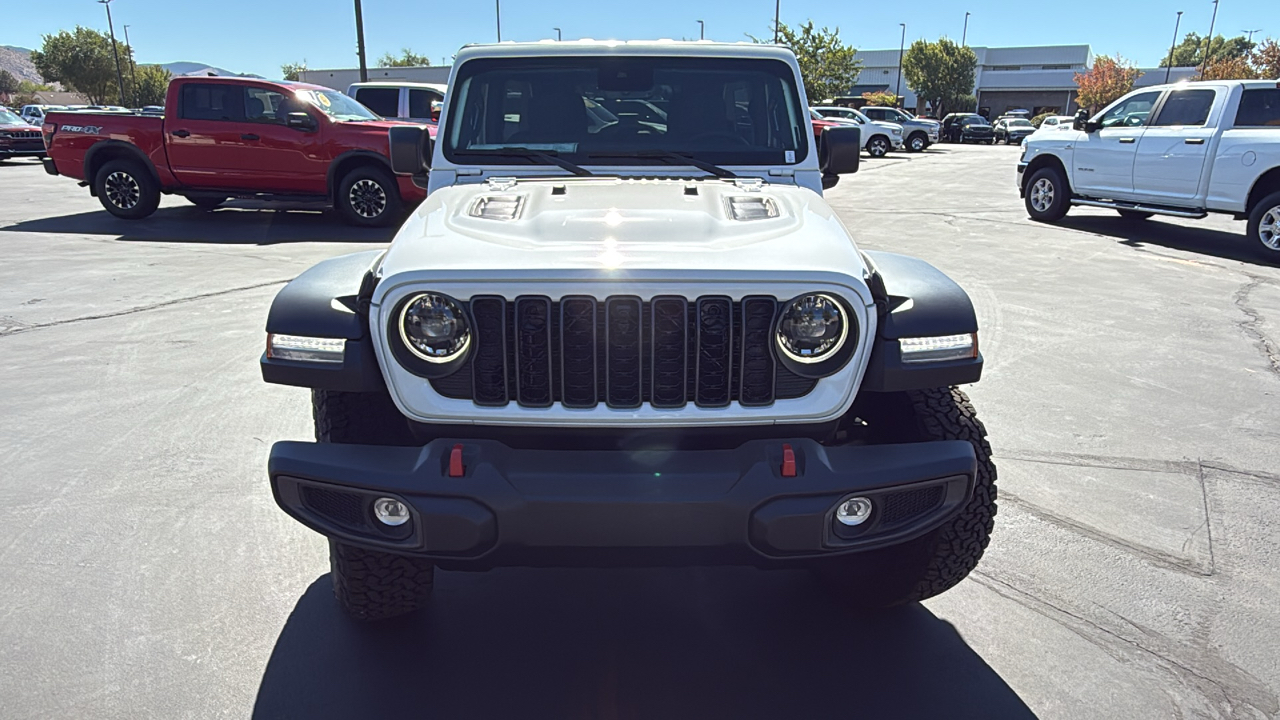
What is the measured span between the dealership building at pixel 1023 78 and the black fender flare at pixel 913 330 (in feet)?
234

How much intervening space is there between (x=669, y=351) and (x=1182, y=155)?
394 inches

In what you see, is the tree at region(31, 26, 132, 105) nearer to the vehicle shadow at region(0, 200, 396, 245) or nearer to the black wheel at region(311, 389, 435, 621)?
the vehicle shadow at region(0, 200, 396, 245)

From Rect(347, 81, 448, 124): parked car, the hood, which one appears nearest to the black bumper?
the hood

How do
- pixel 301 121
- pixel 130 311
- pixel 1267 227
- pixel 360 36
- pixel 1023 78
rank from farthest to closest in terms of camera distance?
pixel 1023 78
pixel 360 36
pixel 301 121
pixel 1267 227
pixel 130 311

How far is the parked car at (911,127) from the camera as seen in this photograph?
3256cm

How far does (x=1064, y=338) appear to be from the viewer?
20.3 ft

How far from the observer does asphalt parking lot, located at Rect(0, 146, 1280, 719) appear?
8.23 ft

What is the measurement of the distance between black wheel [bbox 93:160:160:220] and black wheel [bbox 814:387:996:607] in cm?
1157

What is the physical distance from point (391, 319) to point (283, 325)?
1.14ft

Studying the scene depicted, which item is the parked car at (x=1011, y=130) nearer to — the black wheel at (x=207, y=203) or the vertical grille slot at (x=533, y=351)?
the black wheel at (x=207, y=203)

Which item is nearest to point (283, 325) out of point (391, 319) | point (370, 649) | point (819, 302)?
point (391, 319)

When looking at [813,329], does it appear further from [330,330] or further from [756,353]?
[330,330]

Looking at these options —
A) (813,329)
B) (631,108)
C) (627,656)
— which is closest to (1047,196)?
(631,108)

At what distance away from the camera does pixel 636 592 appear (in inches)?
119
